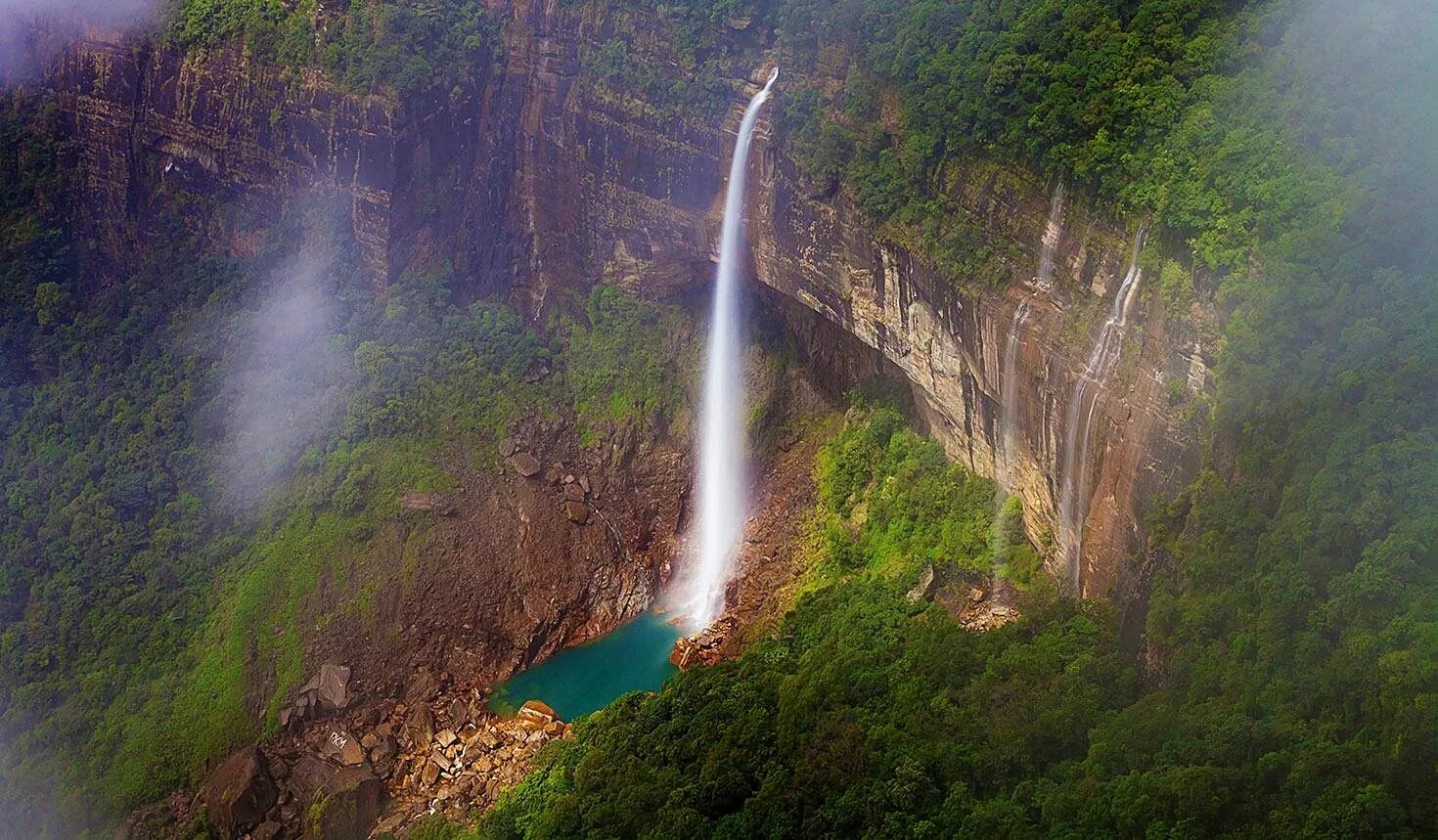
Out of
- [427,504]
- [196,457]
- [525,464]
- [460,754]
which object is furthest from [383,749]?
[196,457]

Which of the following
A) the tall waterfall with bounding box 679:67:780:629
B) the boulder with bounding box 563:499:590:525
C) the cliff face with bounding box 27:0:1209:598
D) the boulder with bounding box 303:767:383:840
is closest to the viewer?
the boulder with bounding box 303:767:383:840

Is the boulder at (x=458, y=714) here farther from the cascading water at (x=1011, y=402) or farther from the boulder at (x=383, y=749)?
the cascading water at (x=1011, y=402)

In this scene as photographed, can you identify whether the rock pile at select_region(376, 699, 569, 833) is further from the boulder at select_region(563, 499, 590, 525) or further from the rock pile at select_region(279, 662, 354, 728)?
the boulder at select_region(563, 499, 590, 525)

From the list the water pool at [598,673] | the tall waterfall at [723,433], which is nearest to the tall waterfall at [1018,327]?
the tall waterfall at [723,433]

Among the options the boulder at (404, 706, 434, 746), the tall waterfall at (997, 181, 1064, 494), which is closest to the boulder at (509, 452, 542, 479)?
the boulder at (404, 706, 434, 746)

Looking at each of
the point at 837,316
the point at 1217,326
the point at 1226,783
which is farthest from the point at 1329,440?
the point at 837,316

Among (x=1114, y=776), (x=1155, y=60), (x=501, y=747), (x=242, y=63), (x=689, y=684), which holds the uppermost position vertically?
(x=1155, y=60)

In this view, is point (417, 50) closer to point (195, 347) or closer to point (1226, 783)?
point (195, 347)
